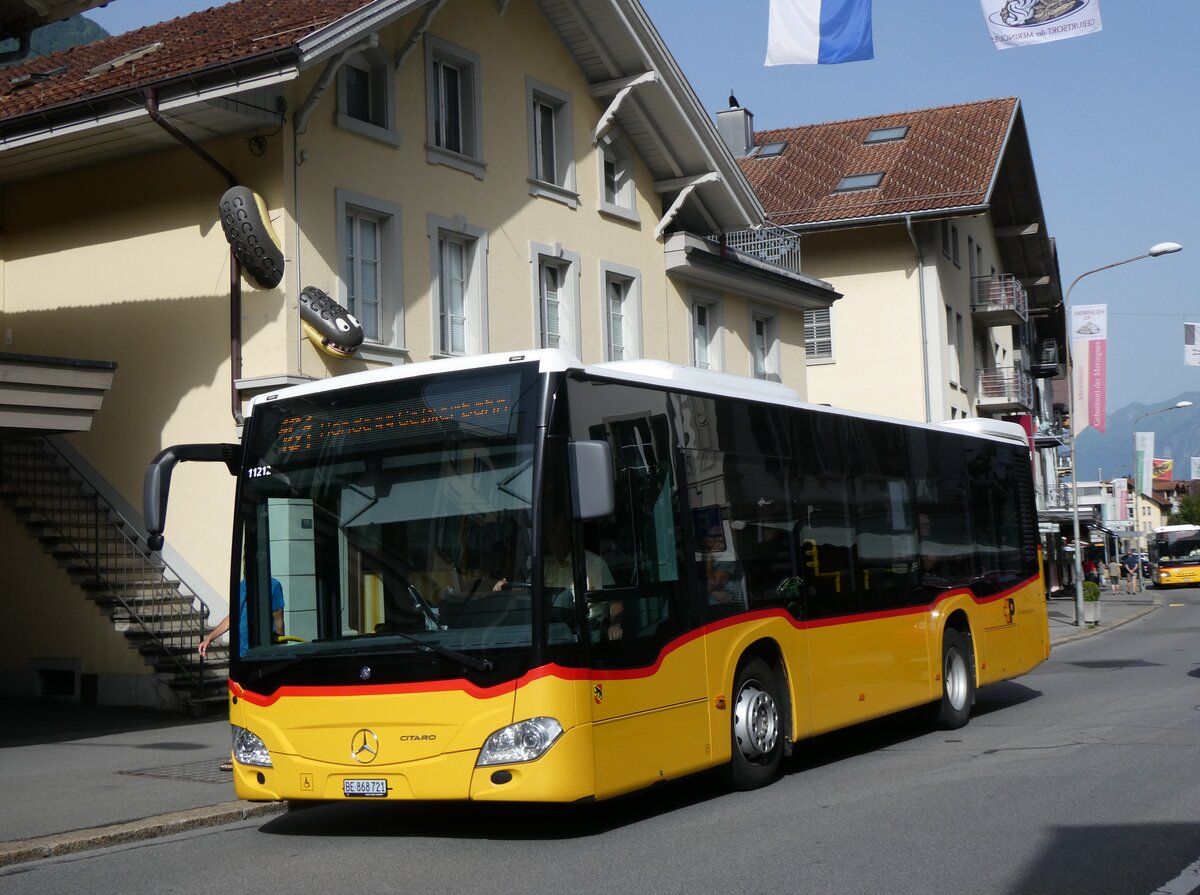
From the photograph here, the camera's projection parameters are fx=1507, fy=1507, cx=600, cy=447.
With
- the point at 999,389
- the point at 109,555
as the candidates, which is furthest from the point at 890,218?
the point at 109,555

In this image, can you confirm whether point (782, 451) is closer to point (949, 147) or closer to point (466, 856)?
point (466, 856)

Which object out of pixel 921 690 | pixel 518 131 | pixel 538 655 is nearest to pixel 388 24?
pixel 518 131

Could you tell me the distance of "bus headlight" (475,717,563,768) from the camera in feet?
26.9

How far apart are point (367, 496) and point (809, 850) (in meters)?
3.18

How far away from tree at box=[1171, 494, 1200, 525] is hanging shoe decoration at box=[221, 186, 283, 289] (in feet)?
480

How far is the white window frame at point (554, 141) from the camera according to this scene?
2156 cm

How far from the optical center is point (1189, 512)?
153 meters

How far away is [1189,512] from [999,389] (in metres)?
119

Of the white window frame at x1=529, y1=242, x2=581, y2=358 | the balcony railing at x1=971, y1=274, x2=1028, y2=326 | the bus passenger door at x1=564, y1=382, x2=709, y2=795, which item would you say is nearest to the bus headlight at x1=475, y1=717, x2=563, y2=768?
the bus passenger door at x1=564, y1=382, x2=709, y2=795

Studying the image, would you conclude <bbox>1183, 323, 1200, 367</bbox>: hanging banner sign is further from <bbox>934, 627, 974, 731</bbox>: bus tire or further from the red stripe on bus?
the red stripe on bus

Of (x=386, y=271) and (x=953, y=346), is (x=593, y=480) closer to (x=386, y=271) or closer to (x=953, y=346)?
(x=386, y=271)

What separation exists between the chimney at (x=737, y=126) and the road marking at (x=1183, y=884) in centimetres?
3991

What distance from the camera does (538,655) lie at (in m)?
8.20

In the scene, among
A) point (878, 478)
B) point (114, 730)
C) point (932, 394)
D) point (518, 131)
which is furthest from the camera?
point (932, 394)
